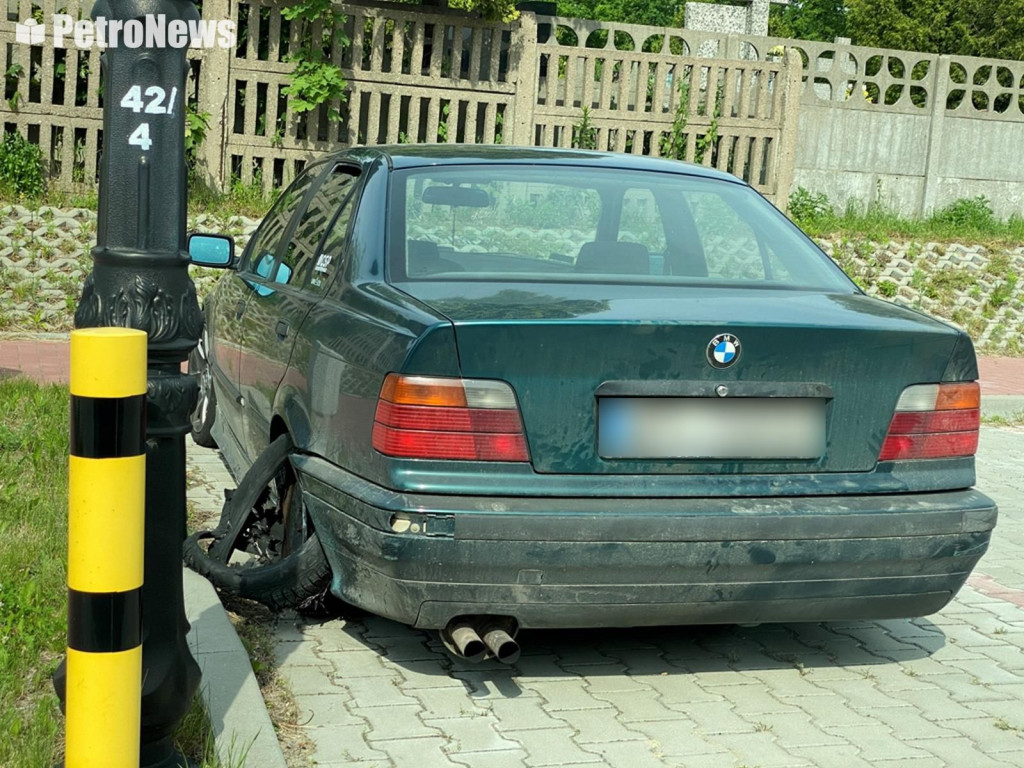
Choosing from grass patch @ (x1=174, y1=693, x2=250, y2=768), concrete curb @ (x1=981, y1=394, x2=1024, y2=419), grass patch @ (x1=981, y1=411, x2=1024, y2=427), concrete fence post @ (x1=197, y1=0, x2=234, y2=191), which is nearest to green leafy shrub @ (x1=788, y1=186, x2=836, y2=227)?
concrete curb @ (x1=981, y1=394, x2=1024, y2=419)

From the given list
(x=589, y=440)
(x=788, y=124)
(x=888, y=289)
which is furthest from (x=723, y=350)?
(x=788, y=124)

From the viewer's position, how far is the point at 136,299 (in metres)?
3.02

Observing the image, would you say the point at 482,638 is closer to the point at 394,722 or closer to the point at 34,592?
the point at 394,722

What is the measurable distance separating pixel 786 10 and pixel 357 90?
1532 inches

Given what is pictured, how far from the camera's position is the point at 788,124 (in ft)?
49.8

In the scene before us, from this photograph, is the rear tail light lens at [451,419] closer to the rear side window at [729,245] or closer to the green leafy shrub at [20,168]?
the rear side window at [729,245]

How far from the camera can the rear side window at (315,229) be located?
16.2 feet

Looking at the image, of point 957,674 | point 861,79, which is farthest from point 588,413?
point 861,79

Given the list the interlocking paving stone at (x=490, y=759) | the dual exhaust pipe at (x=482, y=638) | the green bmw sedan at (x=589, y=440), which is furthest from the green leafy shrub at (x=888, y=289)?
the interlocking paving stone at (x=490, y=759)

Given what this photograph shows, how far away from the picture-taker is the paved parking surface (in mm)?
3738

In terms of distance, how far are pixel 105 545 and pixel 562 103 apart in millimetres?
12159

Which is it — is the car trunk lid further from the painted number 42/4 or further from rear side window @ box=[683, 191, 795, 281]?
→ the painted number 42/4

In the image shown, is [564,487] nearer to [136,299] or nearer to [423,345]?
[423,345]

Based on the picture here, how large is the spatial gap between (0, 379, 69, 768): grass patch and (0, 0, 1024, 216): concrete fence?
6.27 meters
